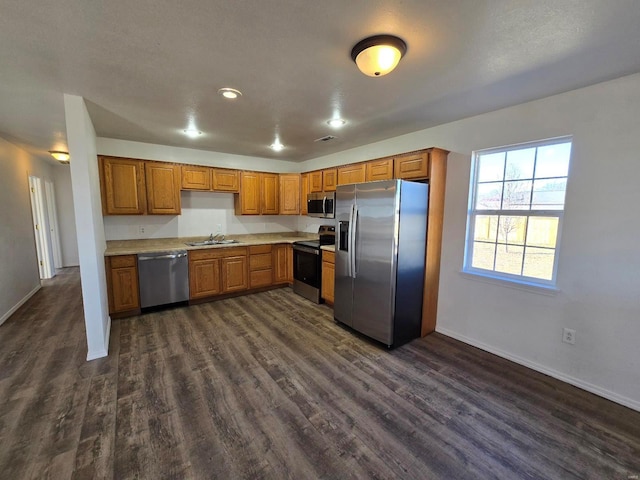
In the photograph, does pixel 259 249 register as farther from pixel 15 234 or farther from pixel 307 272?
pixel 15 234

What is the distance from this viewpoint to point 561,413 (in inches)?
77.7

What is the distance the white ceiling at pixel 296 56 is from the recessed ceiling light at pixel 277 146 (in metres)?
1.04

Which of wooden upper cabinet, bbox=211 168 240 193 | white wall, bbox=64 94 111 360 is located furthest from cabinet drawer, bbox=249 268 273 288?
white wall, bbox=64 94 111 360

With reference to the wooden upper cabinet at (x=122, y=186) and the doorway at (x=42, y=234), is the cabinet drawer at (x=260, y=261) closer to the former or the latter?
the wooden upper cabinet at (x=122, y=186)

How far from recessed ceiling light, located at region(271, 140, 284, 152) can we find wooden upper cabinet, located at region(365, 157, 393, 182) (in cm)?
142

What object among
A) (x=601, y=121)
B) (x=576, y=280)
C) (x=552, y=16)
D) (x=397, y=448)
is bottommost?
(x=397, y=448)

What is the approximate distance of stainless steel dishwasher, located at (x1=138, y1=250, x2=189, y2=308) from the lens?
3621 millimetres

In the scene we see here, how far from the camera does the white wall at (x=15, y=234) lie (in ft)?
11.7

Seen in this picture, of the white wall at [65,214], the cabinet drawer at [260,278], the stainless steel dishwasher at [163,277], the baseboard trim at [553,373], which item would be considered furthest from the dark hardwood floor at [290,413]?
the white wall at [65,214]

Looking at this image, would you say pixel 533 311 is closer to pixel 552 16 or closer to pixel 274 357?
pixel 552 16

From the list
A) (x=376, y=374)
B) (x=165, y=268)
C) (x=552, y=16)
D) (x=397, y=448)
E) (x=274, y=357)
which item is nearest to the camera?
(x=552, y=16)

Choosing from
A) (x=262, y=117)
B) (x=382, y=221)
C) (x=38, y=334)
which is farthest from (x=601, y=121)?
(x=38, y=334)

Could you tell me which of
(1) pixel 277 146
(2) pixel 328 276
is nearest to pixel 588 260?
(2) pixel 328 276

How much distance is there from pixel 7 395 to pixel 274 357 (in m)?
2.06
